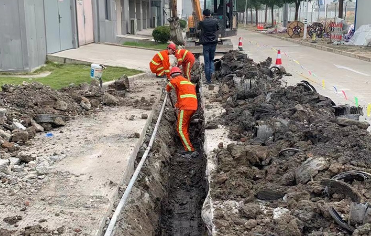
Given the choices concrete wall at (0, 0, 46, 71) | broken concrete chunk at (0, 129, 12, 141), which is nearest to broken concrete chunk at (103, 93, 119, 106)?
broken concrete chunk at (0, 129, 12, 141)

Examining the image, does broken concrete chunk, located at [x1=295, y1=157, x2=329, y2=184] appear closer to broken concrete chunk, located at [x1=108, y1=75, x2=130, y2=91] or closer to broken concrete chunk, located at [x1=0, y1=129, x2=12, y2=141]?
broken concrete chunk, located at [x1=0, y1=129, x2=12, y2=141]

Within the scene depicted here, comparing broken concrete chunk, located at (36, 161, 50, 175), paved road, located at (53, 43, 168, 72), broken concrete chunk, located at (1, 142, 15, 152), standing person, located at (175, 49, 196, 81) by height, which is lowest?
broken concrete chunk, located at (36, 161, 50, 175)

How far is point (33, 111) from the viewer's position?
25.3 feet

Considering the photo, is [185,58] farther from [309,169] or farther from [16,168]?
[309,169]

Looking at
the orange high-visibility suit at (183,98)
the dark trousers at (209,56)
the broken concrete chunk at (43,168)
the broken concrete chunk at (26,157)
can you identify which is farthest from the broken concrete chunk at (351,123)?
the dark trousers at (209,56)

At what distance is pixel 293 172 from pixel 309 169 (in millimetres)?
223

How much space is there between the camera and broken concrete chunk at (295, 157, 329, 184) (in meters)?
4.78

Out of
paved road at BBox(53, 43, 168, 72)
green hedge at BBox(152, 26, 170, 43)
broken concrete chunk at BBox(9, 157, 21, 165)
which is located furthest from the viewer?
green hedge at BBox(152, 26, 170, 43)

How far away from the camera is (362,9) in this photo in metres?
27.8

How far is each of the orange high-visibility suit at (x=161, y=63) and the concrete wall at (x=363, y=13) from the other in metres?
19.7

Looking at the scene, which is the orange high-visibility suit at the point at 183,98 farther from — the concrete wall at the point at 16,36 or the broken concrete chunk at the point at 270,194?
the concrete wall at the point at 16,36

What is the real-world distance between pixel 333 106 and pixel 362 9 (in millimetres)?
22712

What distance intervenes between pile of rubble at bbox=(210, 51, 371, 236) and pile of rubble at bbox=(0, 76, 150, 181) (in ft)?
7.87

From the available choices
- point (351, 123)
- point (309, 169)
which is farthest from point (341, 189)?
point (351, 123)
